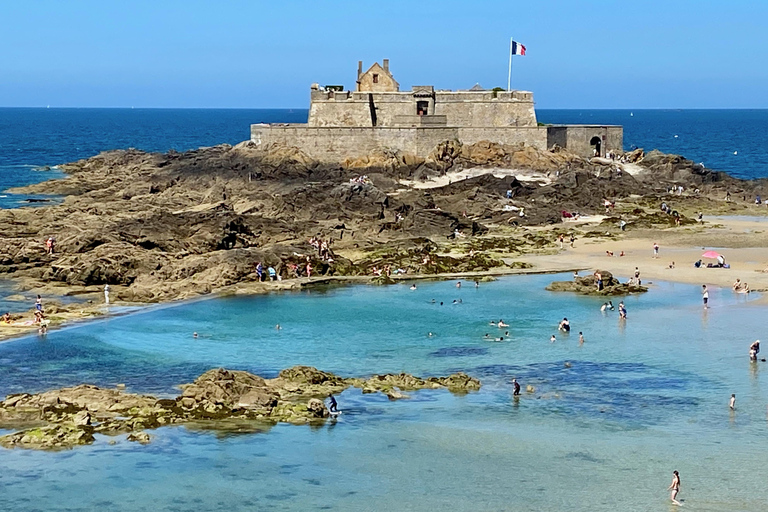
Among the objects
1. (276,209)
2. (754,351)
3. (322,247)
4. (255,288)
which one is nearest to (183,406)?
(255,288)

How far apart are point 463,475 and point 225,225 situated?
88.8 ft

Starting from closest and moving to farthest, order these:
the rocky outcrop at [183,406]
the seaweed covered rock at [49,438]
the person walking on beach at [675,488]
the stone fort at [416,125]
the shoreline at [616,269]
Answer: the person walking on beach at [675,488]
the seaweed covered rock at [49,438]
the rocky outcrop at [183,406]
the shoreline at [616,269]
the stone fort at [416,125]

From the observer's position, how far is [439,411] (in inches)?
1007

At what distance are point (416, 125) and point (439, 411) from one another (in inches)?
1963

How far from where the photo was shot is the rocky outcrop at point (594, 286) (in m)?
39.0

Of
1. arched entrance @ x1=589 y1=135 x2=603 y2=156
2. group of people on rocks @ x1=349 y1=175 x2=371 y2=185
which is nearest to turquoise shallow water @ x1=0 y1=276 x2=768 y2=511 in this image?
group of people on rocks @ x1=349 y1=175 x2=371 y2=185

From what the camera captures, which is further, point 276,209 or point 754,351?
point 276,209

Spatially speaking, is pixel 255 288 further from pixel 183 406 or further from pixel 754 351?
pixel 754 351

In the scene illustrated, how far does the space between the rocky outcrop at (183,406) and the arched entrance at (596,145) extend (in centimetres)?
5106

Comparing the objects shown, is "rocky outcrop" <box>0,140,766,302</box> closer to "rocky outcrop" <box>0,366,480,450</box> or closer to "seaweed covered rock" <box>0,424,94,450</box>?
"rocky outcrop" <box>0,366,480,450</box>

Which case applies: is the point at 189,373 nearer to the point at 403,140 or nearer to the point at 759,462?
the point at 759,462

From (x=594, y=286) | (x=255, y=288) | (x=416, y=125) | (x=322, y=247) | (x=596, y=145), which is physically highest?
(x=416, y=125)

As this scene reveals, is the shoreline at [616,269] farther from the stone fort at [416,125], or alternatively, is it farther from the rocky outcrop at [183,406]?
the stone fort at [416,125]

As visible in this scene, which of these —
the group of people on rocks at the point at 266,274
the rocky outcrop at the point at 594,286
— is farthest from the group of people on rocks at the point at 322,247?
the rocky outcrop at the point at 594,286
